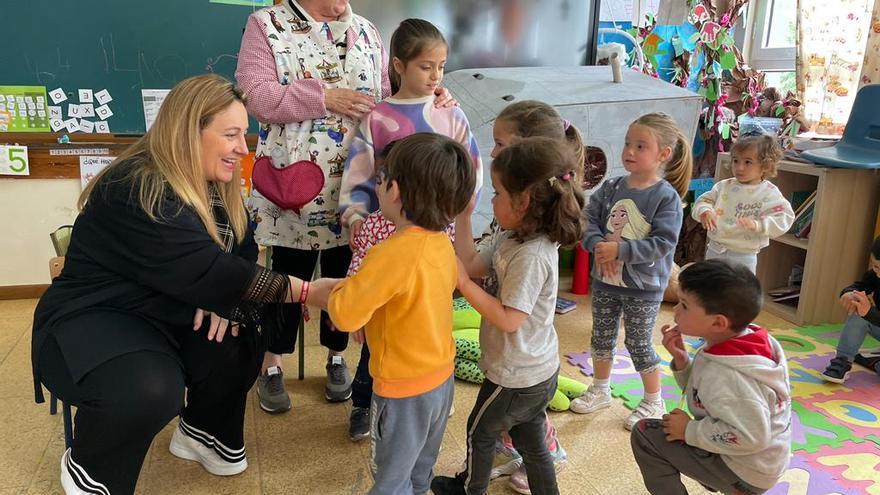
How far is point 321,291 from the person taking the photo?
1460 mm

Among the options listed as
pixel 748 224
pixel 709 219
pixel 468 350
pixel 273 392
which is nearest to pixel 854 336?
pixel 748 224

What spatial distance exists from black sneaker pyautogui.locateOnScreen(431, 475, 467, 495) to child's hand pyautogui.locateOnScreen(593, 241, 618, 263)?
72cm

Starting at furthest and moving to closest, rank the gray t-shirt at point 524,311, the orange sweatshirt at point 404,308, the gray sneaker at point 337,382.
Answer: the gray sneaker at point 337,382 < the gray t-shirt at point 524,311 < the orange sweatshirt at point 404,308

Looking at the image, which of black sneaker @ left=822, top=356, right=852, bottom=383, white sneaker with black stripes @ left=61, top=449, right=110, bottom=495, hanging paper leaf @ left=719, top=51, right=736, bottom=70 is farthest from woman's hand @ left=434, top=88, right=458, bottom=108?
hanging paper leaf @ left=719, top=51, right=736, bottom=70

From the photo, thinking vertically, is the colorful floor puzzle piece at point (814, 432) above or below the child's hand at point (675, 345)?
below

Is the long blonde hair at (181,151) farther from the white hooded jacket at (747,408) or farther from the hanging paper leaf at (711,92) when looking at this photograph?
the hanging paper leaf at (711,92)

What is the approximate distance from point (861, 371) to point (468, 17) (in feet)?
7.44

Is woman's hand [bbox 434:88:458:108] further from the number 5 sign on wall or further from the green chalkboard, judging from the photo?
the number 5 sign on wall

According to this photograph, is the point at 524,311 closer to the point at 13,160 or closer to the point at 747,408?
the point at 747,408

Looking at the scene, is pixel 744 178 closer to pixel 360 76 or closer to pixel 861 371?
pixel 861 371

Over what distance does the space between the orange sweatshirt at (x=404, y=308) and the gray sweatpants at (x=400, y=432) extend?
27mm

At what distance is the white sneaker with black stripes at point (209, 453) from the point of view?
1710mm

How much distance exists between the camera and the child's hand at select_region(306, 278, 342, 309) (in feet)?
4.75

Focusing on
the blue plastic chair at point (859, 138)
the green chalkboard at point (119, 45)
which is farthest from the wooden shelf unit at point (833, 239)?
the green chalkboard at point (119, 45)
